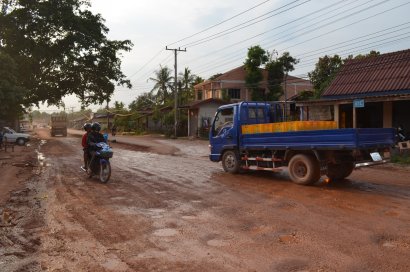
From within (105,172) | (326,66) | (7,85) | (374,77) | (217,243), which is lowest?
(217,243)

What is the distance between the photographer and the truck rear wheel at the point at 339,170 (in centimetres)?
1098

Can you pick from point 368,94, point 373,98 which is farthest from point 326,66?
point 373,98

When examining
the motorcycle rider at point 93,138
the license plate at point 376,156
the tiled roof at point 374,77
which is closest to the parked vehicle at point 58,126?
the tiled roof at point 374,77

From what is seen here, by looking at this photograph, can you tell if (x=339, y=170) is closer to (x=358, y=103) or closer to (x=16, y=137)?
(x=358, y=103)

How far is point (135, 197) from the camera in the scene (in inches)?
372

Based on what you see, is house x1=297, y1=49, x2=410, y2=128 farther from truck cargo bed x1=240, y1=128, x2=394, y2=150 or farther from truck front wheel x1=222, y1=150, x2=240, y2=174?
truck cargo bed x1=240, y1=128, x2=394, y2=150

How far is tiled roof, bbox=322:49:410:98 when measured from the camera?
21.6 meters

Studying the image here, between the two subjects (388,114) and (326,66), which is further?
(326,66)

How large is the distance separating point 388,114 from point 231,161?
37.7ft

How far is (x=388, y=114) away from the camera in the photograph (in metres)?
21.3

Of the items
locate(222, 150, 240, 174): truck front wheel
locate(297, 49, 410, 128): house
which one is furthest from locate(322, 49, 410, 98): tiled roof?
locate(222, 150, 240, 174): truck front wheel

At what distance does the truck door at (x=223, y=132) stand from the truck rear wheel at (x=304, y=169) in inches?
106

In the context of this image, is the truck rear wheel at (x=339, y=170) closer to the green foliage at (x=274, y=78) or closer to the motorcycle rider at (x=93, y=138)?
the motorcycle rider at (x=93, y=138)

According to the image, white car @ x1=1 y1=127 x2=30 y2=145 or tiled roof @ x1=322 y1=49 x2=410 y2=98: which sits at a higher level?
tiled roof @ x1=322 y1=49 x2=410 y2=98
